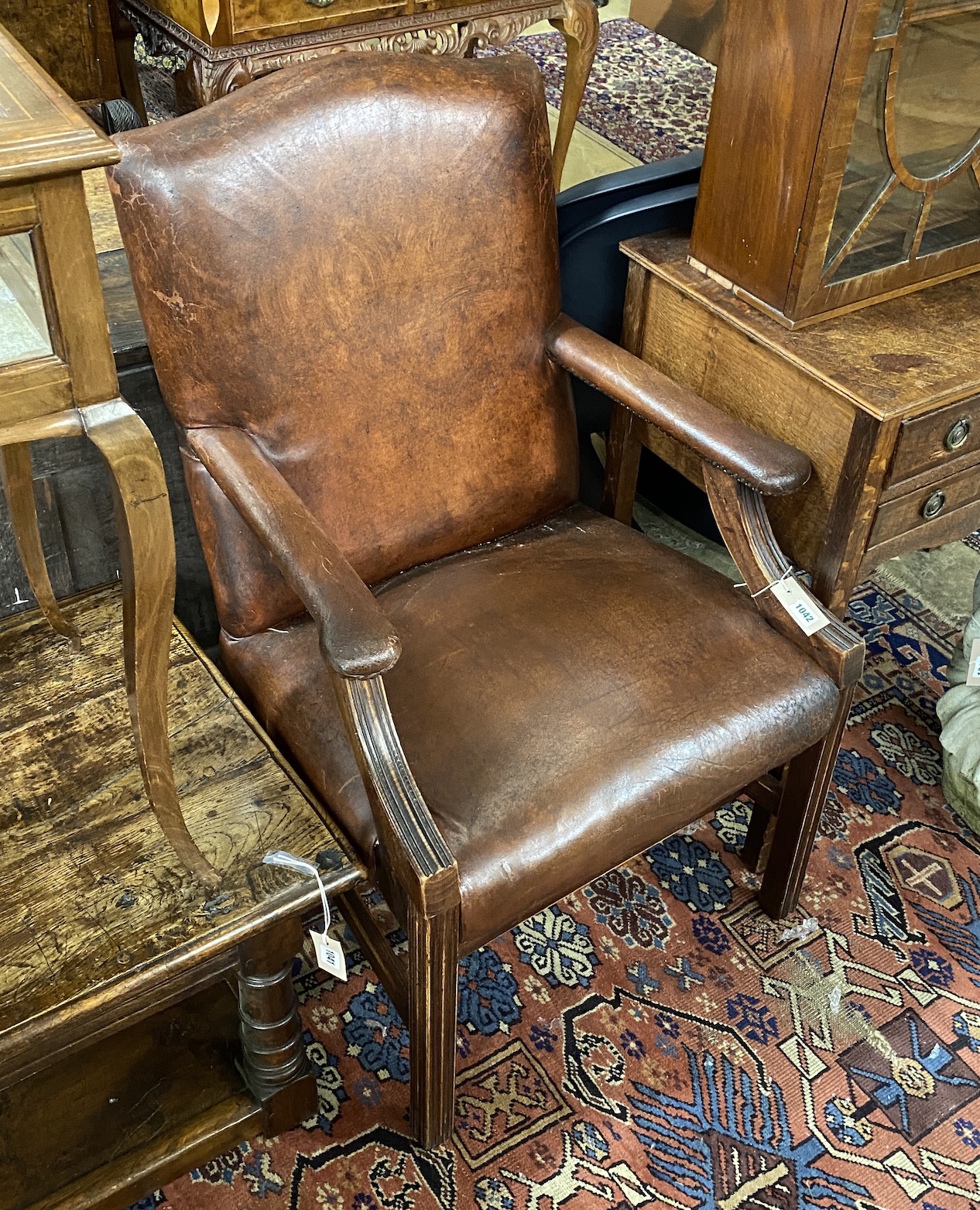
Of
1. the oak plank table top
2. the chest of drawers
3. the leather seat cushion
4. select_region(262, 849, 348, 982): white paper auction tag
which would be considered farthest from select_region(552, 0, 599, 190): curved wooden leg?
select_region(262, 849, 348, 982): white paper auction tag

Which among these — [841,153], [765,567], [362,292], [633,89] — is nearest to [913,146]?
[841,153]

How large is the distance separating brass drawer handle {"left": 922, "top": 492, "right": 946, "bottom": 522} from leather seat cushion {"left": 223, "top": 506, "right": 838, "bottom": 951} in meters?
0.31

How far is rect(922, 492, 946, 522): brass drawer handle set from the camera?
1680mm

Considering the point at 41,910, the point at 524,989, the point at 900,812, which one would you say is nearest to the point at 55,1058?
the point at 41,910

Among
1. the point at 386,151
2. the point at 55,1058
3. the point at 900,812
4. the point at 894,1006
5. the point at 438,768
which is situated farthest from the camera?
the point at 900,812

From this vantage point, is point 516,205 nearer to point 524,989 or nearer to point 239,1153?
point 524,989

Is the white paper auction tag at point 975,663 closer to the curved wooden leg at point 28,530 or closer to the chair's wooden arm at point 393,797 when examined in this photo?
the chair's wooden arm at point 393,797

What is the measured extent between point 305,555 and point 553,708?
35cm

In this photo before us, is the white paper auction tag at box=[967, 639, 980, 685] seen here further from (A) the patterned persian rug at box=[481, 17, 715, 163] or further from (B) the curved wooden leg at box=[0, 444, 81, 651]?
(A) the patterned persian rug at box=[481, 17, 715, 163]

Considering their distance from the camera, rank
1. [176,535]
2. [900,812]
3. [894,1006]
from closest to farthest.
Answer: [894,1006]
[176,535]
[900,812]

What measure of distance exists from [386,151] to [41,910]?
39.5 inches

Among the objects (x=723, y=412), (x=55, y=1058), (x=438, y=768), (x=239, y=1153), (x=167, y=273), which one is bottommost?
(x=239, y=1153)

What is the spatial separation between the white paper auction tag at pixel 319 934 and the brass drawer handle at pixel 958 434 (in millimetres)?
1012

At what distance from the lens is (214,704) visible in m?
1.58
